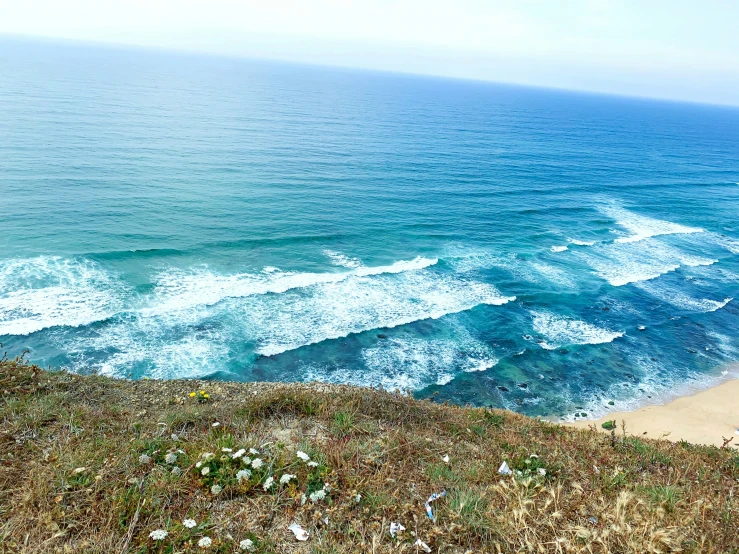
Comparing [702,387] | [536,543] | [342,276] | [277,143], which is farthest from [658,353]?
[277,143]

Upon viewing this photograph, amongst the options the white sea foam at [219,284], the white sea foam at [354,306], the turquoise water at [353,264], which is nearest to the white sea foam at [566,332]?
the turquoise water at [353,264]

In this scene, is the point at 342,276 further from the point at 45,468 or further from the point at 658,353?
the point at 45,468

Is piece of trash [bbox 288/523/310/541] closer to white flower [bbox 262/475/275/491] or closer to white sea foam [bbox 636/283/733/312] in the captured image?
white flower [bbox 262/475/275/491]

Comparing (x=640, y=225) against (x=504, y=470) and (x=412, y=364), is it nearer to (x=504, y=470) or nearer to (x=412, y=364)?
(x=412, y=364)

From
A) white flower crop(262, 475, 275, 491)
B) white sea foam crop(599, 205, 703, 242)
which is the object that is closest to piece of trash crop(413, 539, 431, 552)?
white flower crop(262, 475, 275, 491)

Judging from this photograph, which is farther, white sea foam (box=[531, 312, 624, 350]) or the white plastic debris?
white sea foam (box=[531, 312, 624, 350])
